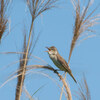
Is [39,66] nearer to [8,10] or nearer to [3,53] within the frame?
[3,53]

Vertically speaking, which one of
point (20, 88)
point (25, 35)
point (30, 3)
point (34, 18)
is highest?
point (30, 3)

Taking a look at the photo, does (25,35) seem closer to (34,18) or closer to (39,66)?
(34,18)

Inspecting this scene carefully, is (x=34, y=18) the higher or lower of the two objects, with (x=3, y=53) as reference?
higher

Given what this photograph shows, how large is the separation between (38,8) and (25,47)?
1.70 ft

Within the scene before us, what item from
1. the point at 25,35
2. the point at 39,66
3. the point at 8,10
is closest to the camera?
the point at 39,66

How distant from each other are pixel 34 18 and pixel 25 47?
0.39 m

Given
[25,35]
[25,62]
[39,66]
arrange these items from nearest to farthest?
[39,66], [25,62], [25,35]

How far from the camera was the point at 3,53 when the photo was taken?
2.60m

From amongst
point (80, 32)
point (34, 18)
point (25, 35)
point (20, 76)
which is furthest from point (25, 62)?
point (80, 32)

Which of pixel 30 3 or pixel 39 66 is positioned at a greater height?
pixel 30 3

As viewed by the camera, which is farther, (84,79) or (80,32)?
(80,32)

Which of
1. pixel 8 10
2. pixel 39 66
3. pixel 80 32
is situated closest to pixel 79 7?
pixel 80 32

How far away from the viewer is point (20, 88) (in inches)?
96.9

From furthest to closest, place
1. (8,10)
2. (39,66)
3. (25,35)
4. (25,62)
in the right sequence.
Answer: (8,10)
(25,35)
(25,62)
(39,66)
